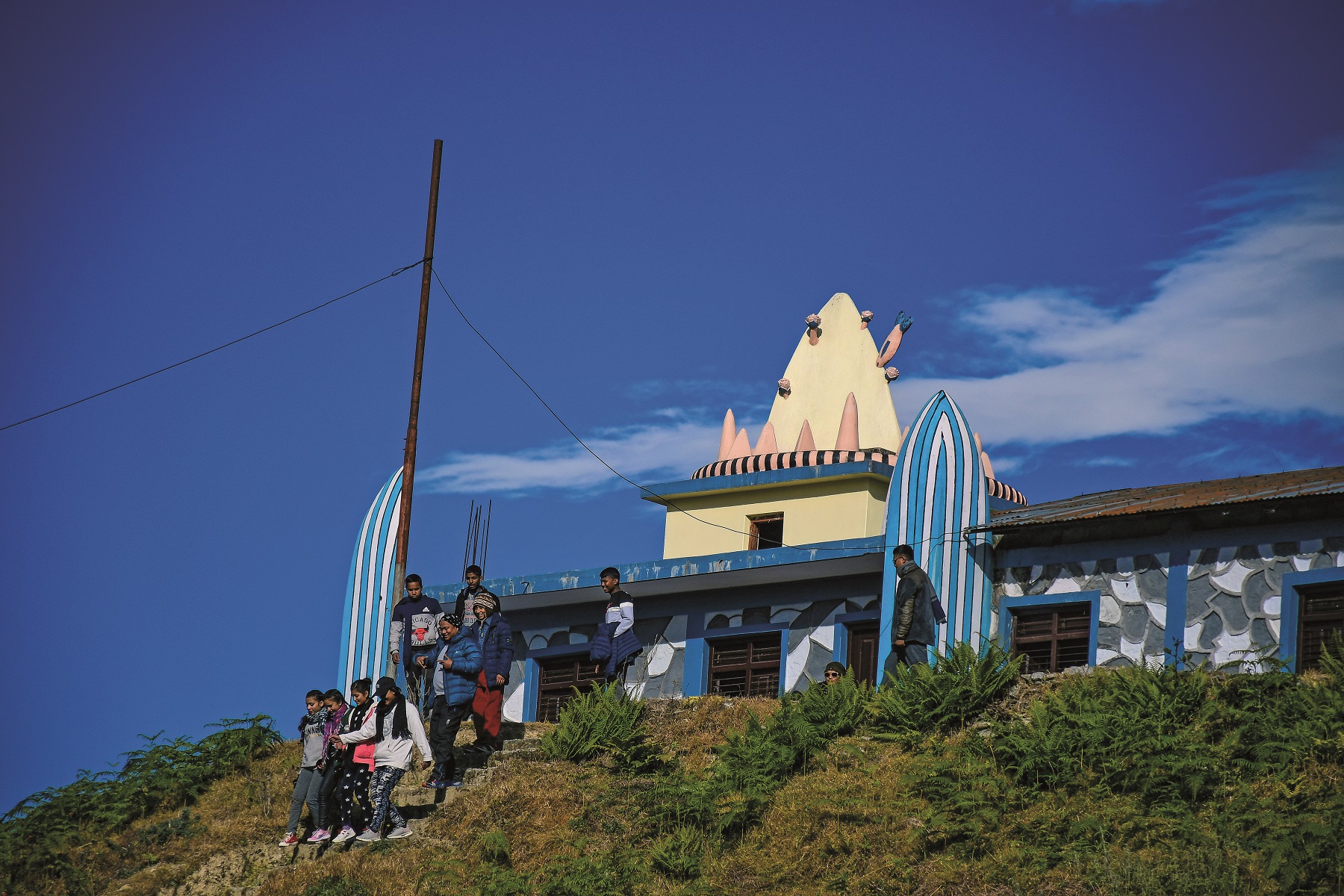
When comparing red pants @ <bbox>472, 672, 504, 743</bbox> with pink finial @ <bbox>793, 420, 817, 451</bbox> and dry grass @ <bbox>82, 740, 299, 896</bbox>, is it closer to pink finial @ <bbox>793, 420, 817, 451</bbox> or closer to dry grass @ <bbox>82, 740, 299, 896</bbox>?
dry grass @ <bbox>82, 740, 299, 896</bbox>

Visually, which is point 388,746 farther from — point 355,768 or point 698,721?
point 698,721

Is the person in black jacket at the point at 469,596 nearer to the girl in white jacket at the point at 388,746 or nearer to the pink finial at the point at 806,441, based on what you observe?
the girl in white jacket at the point at 388,746

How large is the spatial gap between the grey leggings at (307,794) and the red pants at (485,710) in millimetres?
1838

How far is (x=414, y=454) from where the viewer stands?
22844 millimetres

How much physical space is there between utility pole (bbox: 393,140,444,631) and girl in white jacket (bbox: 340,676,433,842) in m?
4.29

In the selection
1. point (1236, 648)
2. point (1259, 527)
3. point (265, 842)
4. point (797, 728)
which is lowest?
point (265, 842)

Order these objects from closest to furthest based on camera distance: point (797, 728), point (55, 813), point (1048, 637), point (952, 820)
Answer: point (952, 820) → point (797, 728) → point (55, 813) → point (1048, 637)

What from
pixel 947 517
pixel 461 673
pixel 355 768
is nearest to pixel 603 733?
pixel 461 673

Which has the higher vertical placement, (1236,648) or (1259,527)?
(1259,527)

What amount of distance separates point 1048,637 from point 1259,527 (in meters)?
3.06

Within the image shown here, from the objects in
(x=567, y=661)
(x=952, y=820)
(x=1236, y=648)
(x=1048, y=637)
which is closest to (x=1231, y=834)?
(x=952, y=820)

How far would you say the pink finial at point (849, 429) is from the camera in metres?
27.0

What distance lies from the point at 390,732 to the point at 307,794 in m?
1.17

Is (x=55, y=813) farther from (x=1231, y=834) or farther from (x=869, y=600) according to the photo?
(x=1231, y=834)
